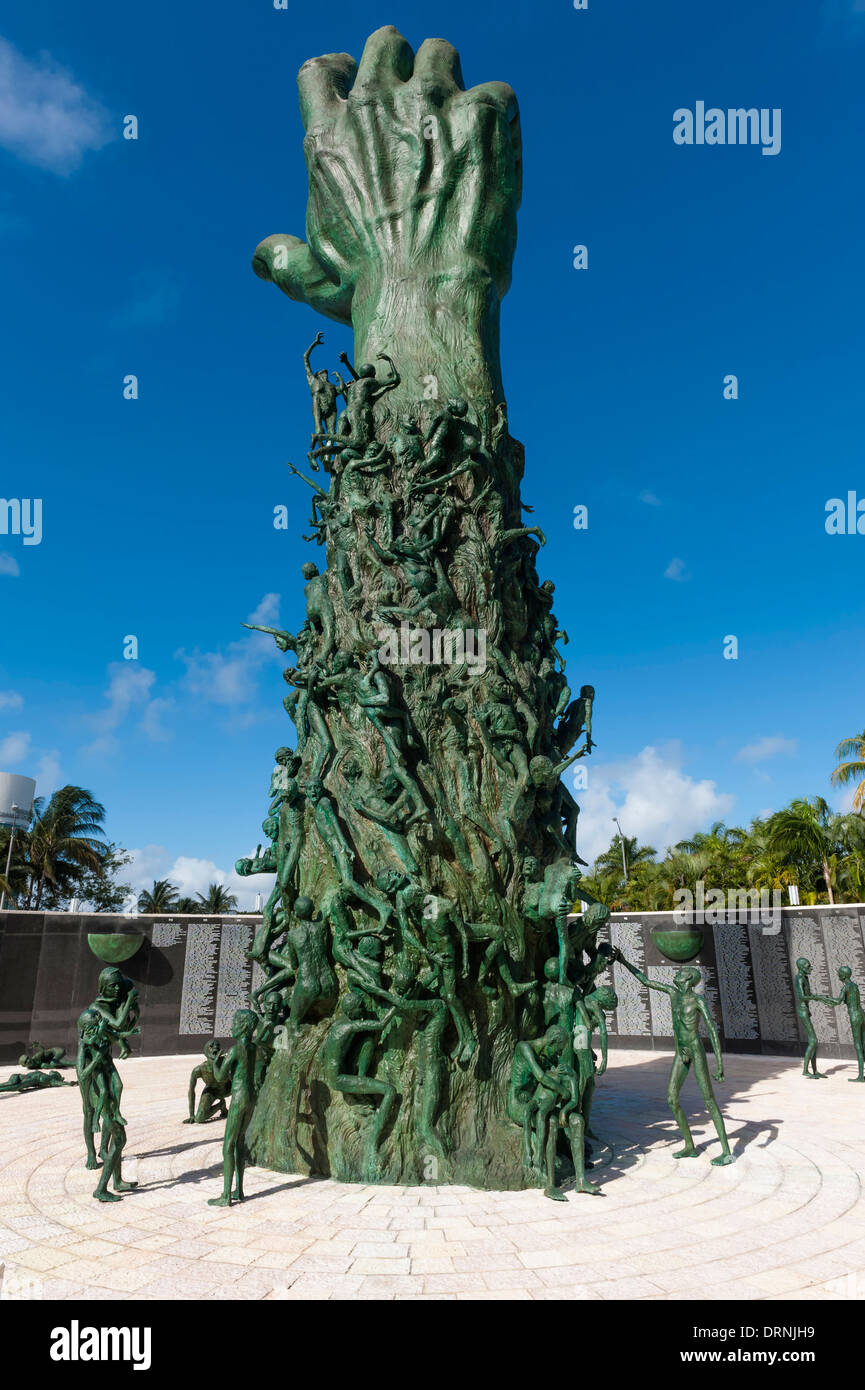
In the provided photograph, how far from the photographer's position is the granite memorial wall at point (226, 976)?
56.9ft

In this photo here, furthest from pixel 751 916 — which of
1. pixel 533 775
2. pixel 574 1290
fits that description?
pixel 574 1290

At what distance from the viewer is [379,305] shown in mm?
12906

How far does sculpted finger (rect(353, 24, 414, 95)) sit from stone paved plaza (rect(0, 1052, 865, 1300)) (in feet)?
52.9

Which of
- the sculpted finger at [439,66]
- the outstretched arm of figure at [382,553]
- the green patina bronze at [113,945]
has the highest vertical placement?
the sculpted finger at [439,66]

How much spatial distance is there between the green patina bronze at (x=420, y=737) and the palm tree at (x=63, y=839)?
3452 centimetres

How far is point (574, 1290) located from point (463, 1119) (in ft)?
12.1

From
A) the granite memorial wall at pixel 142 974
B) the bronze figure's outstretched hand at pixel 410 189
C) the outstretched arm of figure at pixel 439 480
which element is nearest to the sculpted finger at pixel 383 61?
the bronze figure's outstretched hand at pixel 410 189

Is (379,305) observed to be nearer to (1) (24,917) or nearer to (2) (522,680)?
(2) (522,680)

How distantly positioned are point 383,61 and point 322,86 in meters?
1.16

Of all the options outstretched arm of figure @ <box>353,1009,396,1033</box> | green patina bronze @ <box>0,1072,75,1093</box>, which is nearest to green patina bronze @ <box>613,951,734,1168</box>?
outstretched arm of figure @ <box>353,1009,396,1033</box>

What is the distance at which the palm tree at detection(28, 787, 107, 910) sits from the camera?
137ft

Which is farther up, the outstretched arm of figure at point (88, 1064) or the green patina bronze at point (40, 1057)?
the outstretched arm of figure at point (88, 1064)

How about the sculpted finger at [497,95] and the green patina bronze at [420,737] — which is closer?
the green patina bronze at [420,737]

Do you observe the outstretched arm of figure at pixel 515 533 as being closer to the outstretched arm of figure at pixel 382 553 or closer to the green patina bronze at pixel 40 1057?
the outstretched arm of figure at pixel 382 553
